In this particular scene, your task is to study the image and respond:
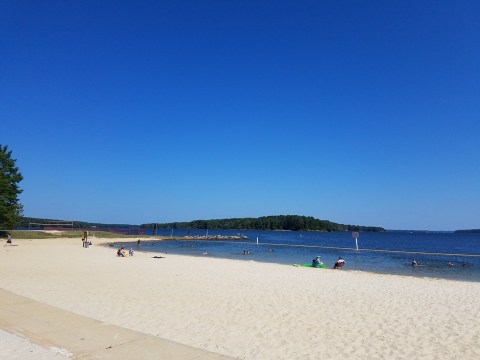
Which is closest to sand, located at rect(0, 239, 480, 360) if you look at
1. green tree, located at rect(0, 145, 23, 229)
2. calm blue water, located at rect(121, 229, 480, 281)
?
calm blue water, located at rect(121, 229, 480, 281)

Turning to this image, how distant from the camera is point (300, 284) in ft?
50.8

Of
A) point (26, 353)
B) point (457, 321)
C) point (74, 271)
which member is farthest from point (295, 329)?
point (74, 271)

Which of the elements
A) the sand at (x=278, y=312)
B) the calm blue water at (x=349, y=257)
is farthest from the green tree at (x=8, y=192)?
the sand at (x=278, y=312)

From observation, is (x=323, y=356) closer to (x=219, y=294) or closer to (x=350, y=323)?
(x=350, y=323)

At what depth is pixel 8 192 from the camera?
51.0 meters

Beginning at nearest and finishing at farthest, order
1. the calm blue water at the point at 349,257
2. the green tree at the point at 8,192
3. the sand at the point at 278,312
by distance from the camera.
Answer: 1. the sand at the point at 278,312
2. the calm blue water at the point at 349,257
3. the green tree at the point at 8,192

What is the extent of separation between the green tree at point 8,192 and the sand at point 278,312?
3849 centimetres

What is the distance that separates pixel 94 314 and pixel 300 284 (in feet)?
29.8

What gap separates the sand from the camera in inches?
279

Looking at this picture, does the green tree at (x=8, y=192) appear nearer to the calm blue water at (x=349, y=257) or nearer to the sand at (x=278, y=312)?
the calm blue water at (x=349, y=257)

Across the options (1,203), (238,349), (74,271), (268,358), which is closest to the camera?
(268,358)

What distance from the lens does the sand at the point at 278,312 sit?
23.3 feet

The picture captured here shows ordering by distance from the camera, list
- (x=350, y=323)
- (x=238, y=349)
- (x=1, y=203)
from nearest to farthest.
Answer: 1. (x=238, y=349)
2. (x=350, y=323)
3. (x=1, y=203)

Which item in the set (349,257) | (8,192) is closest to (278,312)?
(349,257)
